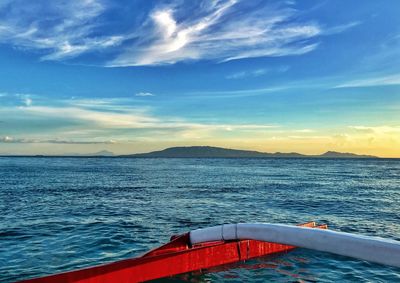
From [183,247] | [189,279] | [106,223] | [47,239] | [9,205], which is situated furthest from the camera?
[9,205]

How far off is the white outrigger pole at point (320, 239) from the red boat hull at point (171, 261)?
3.06 ft

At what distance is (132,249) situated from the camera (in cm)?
1642

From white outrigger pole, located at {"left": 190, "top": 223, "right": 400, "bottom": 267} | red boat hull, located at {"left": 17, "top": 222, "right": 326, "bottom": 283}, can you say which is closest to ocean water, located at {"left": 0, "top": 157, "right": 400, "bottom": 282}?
red boat hull, located at {"left": 17, "top": 222, "right": 326, "bottom": 283}

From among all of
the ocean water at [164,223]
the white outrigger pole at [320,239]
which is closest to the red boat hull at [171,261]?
the ocean water at [164,223]

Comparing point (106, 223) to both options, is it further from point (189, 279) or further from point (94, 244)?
point (189, 279)

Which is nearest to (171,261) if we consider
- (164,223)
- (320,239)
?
(320,239)

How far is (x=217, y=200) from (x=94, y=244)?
17027mm

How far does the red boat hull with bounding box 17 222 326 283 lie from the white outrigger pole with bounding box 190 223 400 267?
932 millimetres

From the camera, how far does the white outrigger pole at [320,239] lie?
7.89 m

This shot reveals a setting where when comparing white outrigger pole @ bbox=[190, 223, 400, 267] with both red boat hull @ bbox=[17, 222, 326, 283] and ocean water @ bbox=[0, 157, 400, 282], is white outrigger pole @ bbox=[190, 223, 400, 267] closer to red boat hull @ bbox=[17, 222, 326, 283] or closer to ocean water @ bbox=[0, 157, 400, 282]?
red boat hull @ bbox=[17, 222, 326, 283]

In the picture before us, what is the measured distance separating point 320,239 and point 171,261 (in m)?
5.04

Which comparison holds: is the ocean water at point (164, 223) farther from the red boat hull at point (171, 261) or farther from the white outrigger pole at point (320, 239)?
the white outrigger pole at point (320, 239)

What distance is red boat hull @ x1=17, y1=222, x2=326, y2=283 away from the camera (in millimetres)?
10344

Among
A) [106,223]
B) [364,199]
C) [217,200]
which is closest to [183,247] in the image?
[106,223]
